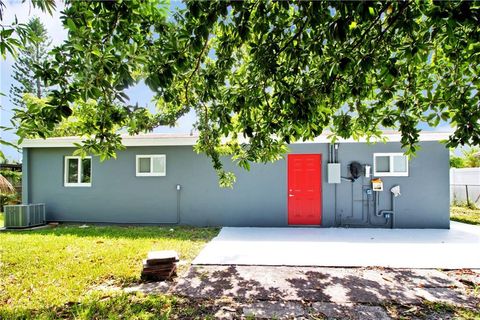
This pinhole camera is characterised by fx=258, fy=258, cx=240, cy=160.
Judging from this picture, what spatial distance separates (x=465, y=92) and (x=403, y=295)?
2.78 metres

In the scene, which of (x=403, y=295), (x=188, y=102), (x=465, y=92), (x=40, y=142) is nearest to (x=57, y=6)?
(x=188, y=102)

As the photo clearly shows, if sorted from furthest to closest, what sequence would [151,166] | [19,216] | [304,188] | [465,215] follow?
[465,215], [151,166], [304,188], [19,216]

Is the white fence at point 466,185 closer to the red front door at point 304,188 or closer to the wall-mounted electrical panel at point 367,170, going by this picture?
the wall-mounted electrical panel at point 367,170

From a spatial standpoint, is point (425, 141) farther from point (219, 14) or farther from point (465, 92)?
point (219, 14)

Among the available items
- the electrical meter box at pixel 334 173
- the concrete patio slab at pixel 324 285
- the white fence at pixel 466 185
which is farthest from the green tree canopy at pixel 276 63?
the white fence at pixel 466 185

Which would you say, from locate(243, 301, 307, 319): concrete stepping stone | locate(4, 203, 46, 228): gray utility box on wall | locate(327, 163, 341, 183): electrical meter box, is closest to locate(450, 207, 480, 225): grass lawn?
locate(327, 163, 341, 183): electrical meter box

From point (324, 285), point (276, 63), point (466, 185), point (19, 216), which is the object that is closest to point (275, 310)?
point (324, 285)

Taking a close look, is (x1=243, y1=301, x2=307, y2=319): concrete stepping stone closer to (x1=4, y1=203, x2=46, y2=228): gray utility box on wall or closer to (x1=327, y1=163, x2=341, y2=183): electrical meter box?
(x1=327, y1=163, x2=341, y2=183): electrical meter box

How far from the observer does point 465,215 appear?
9.26 metres

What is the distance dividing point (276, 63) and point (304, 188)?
5264 mm

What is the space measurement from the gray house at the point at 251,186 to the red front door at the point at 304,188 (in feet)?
0.10

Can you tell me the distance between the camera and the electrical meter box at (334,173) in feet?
24.2

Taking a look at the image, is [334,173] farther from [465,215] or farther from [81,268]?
[81,268]

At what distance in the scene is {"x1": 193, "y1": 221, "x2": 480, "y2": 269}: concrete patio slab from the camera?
185 inches
